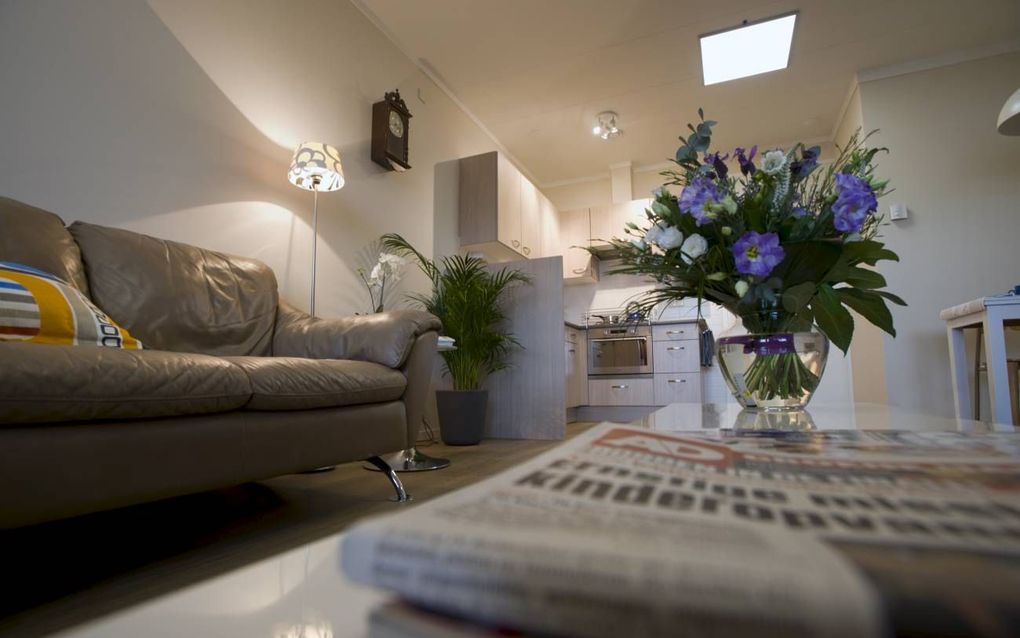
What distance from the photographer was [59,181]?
1.69 m

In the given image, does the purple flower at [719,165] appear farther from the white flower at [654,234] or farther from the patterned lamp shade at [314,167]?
the patterned lamp shade at [314,167]

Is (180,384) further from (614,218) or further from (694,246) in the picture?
(614,218)

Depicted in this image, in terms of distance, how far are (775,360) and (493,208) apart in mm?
3253

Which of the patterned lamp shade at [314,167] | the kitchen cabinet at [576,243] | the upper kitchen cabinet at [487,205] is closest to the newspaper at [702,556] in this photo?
the patterned lamp shade at [314,167]

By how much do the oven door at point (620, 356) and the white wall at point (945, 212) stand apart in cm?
185

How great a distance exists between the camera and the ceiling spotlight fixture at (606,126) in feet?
14.9

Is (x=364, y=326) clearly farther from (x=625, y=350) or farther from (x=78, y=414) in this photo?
(x=625, y=350)

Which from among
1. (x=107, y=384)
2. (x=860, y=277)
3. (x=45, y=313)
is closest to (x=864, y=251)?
(x=860, y=277)

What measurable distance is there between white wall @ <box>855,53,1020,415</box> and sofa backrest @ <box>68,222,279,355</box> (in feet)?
13.2

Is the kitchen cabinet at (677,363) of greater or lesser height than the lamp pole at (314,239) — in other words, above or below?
below

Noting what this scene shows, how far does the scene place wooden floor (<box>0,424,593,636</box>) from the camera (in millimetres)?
927

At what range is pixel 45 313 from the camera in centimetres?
114

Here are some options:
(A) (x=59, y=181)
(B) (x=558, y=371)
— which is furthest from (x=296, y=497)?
(B) (x=558, y=371)

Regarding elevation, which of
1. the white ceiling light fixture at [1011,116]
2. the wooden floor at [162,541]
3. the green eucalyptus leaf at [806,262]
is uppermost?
the white ceiling light fixture at [1011,116]
